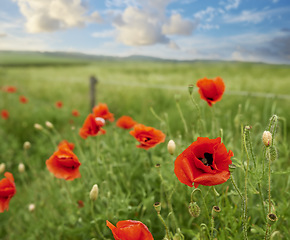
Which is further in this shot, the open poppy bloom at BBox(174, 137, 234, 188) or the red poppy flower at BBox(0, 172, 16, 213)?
the red poppy flower at BBox(0, 172, 16, 213)

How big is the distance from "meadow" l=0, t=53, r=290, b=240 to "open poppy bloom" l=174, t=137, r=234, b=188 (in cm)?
7

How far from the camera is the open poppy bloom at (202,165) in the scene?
70 centimetres

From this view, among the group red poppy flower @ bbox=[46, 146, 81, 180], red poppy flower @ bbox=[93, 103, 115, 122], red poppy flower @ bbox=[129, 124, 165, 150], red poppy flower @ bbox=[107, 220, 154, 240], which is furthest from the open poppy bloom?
red poppy flower @ bbox=[93, 103, 115, 122]

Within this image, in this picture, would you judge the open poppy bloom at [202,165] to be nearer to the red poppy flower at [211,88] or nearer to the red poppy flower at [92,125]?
the red poppy flower at [211,88]

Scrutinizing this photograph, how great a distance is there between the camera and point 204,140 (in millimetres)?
752

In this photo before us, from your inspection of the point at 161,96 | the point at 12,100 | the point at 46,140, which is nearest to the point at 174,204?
the point at 46,140

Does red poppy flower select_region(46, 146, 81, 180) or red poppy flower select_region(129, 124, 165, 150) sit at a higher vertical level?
red poppy flower select_region(129, 124, 165, 150)

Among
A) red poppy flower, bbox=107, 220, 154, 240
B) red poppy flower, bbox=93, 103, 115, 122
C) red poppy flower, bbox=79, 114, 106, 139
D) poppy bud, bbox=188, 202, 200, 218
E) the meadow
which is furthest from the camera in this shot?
red poppy flower, bbox=93, 103, 115, 122

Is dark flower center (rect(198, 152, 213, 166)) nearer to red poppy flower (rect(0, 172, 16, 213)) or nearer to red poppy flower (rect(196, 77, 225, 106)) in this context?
red poppy flower (rect(196, 77, 225, 106))

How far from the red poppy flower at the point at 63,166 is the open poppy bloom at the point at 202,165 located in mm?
539

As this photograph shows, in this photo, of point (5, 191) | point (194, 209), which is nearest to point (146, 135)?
point (194, 209)

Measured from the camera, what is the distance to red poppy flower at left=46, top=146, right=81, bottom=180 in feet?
3.66

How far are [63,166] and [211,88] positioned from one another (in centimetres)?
71

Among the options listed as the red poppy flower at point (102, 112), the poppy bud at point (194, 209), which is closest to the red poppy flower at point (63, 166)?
the red poppy flower at point (102, 112)
